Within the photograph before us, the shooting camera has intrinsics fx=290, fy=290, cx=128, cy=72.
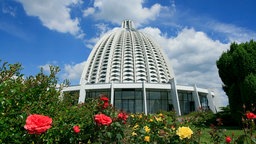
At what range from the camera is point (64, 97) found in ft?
18.0

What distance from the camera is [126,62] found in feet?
292

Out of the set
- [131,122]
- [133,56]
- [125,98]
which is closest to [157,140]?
[131,122]

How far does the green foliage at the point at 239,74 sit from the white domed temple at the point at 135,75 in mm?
28690

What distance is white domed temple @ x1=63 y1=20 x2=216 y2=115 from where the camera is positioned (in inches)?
1930

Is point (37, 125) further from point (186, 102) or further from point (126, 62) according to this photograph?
point (126, 62)

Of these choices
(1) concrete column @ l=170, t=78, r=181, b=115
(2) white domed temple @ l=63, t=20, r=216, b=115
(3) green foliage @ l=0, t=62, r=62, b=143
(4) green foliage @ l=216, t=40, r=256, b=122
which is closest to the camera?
(3) green foliage @ l=0, t=62, r=62, b=143

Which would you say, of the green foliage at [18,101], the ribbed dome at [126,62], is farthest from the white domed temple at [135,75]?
the green foliage at [18,101]

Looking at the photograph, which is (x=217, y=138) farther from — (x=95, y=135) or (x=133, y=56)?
(x=133, y=56)

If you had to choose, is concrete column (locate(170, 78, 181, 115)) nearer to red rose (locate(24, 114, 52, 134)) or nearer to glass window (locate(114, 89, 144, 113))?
glass window (locate(114, 89, 144, 113))

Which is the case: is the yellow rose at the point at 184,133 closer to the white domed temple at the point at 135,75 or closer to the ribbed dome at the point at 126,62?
the white domed temple at the point at 135,75

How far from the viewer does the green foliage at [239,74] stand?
1632 centimetres

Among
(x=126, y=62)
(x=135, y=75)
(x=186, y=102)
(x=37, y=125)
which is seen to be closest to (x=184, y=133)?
(x=37, y=125)

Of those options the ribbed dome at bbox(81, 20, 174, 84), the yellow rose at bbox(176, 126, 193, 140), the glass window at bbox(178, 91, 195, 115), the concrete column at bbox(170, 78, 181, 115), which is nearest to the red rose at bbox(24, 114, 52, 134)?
the yellow rose at bbox(176, 126, 193, 140)

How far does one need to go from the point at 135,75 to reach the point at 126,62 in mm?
6018
